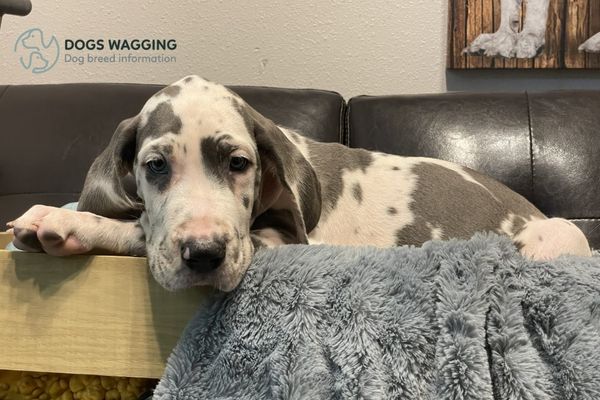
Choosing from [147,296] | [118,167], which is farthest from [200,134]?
[147,296]

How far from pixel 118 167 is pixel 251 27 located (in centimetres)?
151

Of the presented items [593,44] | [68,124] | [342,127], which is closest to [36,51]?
[68,124]

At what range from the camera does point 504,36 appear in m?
2.49

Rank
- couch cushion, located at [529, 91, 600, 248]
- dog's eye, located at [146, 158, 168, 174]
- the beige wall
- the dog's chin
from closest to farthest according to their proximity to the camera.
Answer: the dog's chin
dog's eye, located at [146, 158, 168, 174]
couch cushion, located at [529, 91, 600, 248]
the beige wall

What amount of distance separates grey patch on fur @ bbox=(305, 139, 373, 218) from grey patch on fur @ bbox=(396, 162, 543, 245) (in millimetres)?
158

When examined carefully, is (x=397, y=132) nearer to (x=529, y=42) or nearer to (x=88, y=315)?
(x=529, y=42)

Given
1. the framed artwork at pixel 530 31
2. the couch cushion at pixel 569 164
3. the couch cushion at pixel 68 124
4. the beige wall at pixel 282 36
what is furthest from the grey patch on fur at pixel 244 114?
the framed artwork at pixel 530 31

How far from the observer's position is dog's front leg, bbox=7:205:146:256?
3.46ft

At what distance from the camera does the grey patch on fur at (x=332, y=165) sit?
5.03 ft

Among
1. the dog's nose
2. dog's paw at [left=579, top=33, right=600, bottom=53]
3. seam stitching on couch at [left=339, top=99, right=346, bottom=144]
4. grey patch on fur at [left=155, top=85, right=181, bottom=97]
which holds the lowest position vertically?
seam stitching on couch at [left=339, top=99, right=346, bottom=144]

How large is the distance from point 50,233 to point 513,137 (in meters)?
1.64

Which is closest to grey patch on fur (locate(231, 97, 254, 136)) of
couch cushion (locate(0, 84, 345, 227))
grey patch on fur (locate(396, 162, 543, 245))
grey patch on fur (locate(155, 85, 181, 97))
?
grey patch on fur (locate(155, 85, 181, 97))

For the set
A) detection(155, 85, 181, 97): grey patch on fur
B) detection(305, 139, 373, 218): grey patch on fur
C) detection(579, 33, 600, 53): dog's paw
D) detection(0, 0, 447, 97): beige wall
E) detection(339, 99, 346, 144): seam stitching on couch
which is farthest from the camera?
detection(0, 0, 447, 97): beige wall

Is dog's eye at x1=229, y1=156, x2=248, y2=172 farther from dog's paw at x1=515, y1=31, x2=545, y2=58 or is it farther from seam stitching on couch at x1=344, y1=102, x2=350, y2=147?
dog's paw at x1=515, y1=31, x2=545, y2=58
